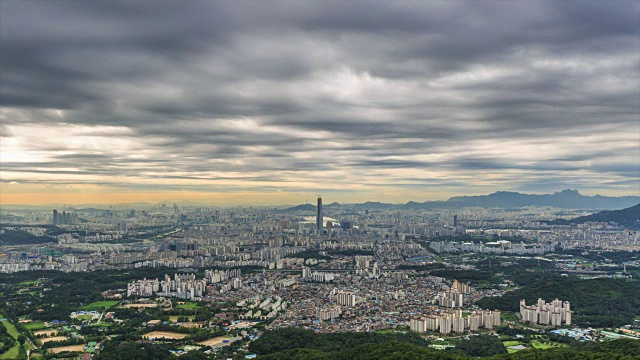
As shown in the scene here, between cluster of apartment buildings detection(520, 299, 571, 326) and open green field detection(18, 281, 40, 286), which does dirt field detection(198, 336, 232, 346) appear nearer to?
cluster of apartment buildings detection(520, 299, 571, 326)

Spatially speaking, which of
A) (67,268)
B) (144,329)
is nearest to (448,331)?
(144,329)

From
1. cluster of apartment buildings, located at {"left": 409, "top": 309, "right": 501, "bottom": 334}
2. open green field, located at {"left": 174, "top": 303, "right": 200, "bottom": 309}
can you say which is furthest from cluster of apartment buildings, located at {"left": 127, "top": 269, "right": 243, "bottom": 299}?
cluster of apartment buildings, located at {"left": 409, "top": 309, "right": 501, "bottom": 334}

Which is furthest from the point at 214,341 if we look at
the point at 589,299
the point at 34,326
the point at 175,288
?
the point at 589,299

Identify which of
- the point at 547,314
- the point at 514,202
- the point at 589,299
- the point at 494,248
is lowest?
the point at 547,314

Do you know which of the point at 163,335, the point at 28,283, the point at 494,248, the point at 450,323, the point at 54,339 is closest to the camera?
the point at 54,339

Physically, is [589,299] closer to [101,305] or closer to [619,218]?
[101,305]

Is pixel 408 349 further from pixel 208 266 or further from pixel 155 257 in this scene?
pixel 155 257

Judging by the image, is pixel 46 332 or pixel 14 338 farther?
pixel 46 332
